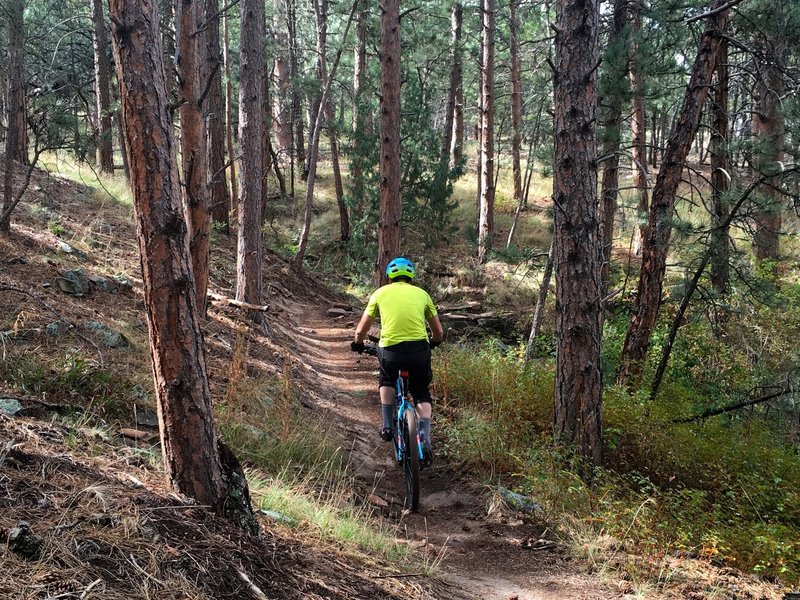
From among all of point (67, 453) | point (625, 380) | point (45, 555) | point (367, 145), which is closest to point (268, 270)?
point (367, 145)

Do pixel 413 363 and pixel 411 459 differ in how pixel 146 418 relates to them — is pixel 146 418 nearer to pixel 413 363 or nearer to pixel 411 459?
pixel 411 459

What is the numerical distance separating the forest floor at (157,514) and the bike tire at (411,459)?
15 centimetres

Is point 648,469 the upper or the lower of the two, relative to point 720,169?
lower

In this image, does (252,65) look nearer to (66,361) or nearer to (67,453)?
(66,361)

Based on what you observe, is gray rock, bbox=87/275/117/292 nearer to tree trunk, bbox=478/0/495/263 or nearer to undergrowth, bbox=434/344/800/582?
undergrowth, bbox=434/344/800/582

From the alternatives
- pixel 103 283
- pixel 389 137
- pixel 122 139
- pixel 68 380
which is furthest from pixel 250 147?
pixel 68 380

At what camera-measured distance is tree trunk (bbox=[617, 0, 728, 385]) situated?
818 cm

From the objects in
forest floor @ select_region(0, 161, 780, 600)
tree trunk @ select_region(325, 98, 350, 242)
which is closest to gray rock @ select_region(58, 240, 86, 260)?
forest floor @ select_region(0, 161, 780, 600)

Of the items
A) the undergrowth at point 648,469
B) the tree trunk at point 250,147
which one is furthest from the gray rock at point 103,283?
the undergrowth at point 648,469

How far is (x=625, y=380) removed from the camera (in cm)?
859

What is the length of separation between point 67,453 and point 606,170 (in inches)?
451

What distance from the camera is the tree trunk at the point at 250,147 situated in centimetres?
995

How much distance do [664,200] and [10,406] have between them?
27.2 ft

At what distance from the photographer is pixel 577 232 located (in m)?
5.84
